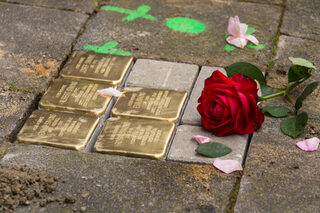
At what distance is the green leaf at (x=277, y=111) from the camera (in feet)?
6.93

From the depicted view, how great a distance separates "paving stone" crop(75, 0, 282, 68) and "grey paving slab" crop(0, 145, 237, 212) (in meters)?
0.80

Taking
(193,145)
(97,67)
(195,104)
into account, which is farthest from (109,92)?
(193,145)

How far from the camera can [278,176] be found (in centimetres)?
183

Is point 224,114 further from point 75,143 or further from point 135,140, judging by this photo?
point 75,143

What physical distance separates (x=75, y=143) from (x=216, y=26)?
1.21 m

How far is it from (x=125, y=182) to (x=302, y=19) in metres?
1.60

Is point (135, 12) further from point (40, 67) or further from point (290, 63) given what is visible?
point (290, 63)

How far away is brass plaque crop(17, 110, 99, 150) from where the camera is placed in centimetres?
198

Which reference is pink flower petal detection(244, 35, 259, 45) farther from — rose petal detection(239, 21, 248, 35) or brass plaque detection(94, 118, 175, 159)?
brass plaque detection(94, 118, 175, 159)

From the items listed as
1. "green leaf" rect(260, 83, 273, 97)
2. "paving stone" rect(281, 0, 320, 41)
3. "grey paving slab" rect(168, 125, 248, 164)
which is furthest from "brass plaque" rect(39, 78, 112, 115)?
"paving stone" rect(281, 0, 320, 41)

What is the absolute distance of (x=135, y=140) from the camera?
6.44 ft

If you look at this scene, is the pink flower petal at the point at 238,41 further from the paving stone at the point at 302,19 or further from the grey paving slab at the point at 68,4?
the grey paving slab at the point at 68,4

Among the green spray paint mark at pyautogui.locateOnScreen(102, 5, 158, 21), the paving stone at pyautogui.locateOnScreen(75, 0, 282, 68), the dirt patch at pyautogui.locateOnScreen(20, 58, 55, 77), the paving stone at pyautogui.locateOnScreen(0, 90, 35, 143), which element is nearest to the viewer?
the paving stone at pyautogui.locateOnScreen(0, 90, 35, 143)

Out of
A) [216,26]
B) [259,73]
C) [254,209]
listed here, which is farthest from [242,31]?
[254,209]
